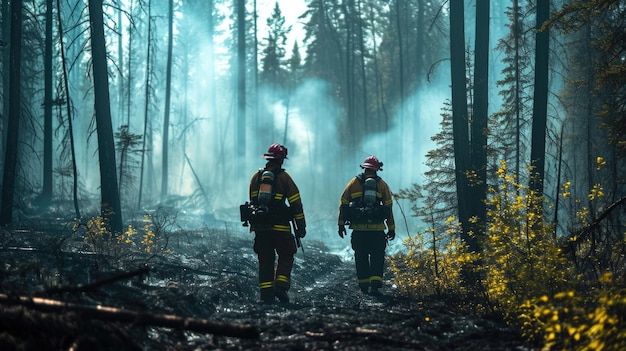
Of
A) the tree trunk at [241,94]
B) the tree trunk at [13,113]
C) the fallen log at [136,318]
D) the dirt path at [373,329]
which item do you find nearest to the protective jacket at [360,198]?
the dirt path at [373,329]

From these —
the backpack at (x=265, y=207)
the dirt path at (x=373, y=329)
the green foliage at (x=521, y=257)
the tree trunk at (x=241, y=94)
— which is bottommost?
the dirt path at (x=373, y=329)

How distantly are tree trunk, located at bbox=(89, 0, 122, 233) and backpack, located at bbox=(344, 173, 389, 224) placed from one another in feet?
19.0

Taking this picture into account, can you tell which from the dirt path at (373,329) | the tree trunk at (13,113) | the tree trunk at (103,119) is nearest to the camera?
the dirt path at (373,329)

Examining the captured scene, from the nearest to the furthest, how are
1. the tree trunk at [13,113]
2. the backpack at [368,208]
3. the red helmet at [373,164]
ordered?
the backpack at [368,208]
the red helmet at [373,164]
the tree trunk at [13,113]

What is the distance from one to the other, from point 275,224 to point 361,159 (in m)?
35.6

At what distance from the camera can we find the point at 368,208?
10.1 metres

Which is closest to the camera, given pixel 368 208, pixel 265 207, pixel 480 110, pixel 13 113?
pixel 265 207

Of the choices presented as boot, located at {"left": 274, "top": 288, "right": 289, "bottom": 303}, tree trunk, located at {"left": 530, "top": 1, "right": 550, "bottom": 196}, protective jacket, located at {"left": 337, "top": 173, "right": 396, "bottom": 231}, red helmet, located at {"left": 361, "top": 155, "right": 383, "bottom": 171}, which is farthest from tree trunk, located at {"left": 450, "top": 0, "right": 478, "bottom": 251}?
boot, located at {"left": 274, "top": 288, "right": 289, "bottom": 303}

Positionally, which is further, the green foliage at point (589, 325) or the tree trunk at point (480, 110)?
the tree trunk at point (480, 110)

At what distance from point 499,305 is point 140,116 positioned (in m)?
61.6

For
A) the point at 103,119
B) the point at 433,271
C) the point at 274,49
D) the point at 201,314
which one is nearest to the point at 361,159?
the point at 274,49

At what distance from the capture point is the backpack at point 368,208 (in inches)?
399

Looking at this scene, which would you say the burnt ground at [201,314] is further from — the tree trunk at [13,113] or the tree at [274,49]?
the tree at [274,49]

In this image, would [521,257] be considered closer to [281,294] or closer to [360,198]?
[281,294]
